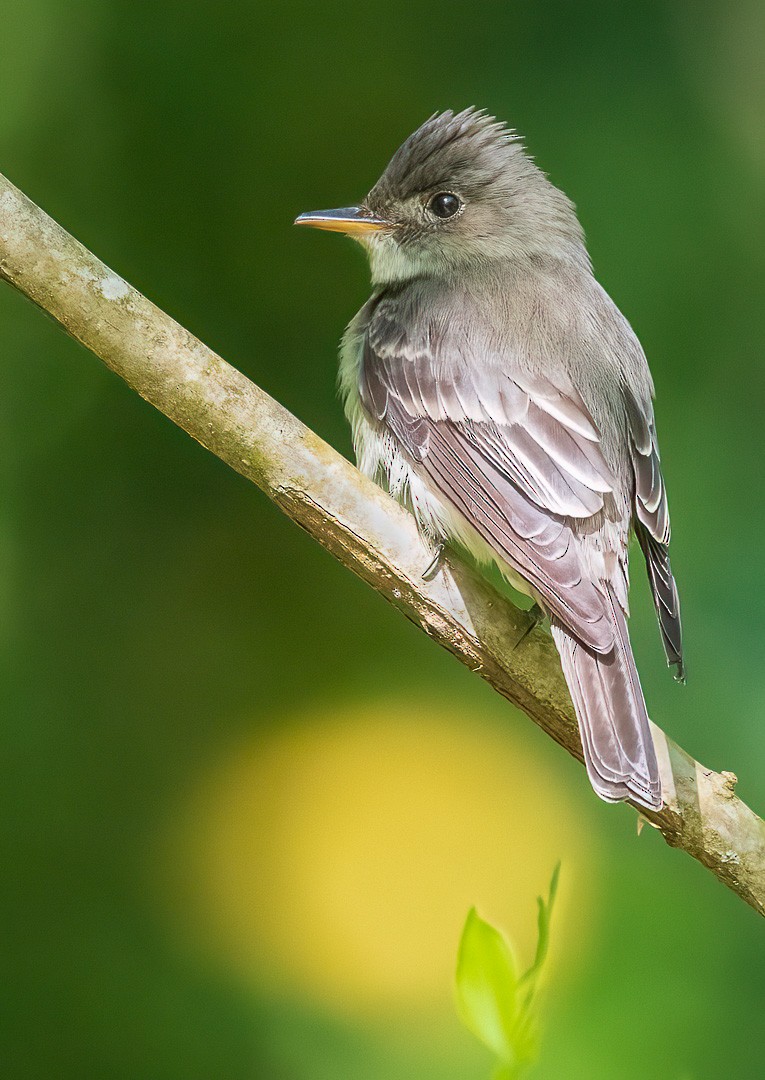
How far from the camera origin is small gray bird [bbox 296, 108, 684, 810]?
1736 mm

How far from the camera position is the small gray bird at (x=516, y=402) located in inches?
68.4

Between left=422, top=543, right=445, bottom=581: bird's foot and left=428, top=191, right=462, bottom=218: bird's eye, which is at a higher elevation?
left=428, top=191, right=462, bottom=218: bird's eye

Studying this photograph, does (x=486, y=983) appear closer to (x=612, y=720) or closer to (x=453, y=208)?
(x=612, y=720)

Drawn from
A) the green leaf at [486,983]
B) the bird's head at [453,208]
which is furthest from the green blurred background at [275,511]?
the green leaf at [486,983]

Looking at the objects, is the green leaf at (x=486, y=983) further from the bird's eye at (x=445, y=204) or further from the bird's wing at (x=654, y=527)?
the bird's eye at (x=445, y=204)

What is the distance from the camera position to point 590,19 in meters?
3.04

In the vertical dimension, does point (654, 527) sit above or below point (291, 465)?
above

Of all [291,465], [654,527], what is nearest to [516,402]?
[654,527]

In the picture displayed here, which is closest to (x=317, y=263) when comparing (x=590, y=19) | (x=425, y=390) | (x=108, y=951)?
(x=590, y=19)

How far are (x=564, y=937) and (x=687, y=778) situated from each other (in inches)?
33.6

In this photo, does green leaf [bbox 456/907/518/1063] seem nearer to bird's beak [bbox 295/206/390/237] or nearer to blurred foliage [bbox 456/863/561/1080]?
blurred foliage [bbox 456/863/561/1080]

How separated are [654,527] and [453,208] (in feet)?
2.80

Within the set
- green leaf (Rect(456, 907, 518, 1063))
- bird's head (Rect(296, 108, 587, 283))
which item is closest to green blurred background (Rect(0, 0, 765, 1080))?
bird's head (Rect(296, 108, 587, 283))

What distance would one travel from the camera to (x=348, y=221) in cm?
239
